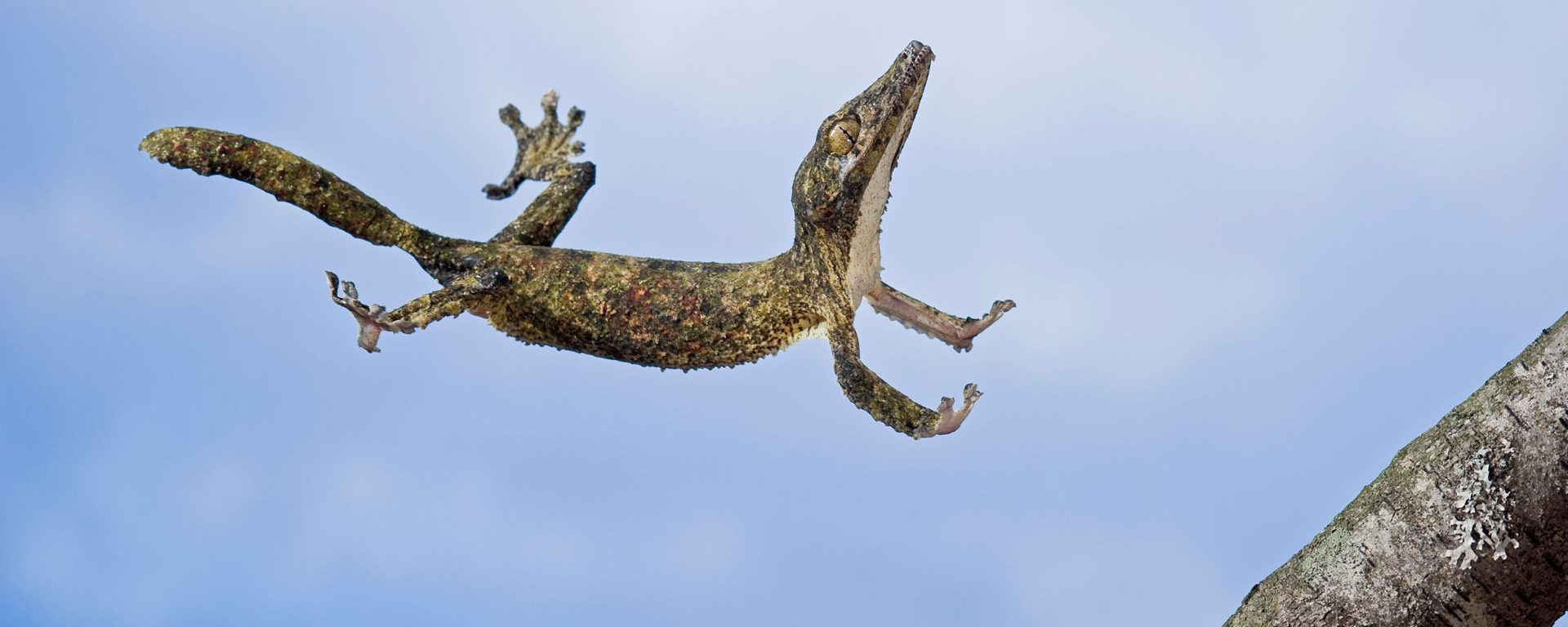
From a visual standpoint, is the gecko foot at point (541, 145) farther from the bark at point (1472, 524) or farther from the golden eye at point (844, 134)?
the bark at point (1472, 524)

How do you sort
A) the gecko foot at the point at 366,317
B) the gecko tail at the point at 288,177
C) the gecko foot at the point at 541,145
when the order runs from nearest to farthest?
1. the gecko foot at the point at 366,317
2. the gecko tail at the point at 288,177
3. the gecko foot at the point at 541,145

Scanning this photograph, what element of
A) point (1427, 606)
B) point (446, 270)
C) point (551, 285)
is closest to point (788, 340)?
point (551, 285)

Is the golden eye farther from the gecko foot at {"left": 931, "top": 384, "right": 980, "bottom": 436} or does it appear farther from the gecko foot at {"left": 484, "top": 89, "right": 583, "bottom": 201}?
the gecko foot at {"left": 484, "top": 89, "right": 583, "bottom": 201}

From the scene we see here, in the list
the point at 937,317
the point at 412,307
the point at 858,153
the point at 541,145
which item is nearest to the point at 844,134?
the point at 858,153

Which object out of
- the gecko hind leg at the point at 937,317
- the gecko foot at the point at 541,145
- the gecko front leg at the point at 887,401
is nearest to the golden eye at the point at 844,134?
the gecko front leg at the point at 887,401

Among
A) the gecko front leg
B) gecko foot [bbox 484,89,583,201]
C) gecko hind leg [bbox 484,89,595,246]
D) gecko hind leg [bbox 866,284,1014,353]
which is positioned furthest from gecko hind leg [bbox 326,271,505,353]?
gecko hind leg [bbox 866,284,1014,353]

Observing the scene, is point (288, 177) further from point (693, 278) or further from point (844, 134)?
point (844, 134)
